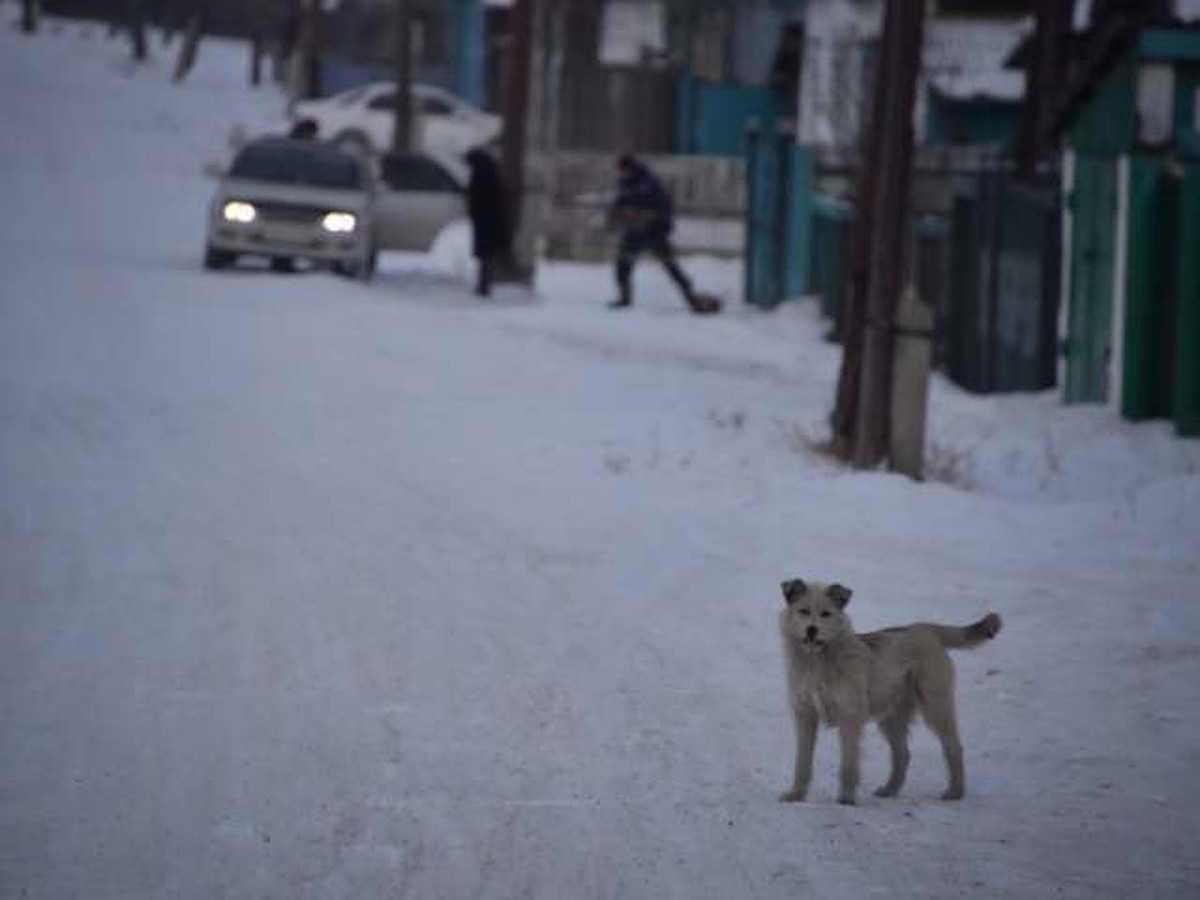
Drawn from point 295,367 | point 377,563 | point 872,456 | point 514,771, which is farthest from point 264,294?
point 514,771

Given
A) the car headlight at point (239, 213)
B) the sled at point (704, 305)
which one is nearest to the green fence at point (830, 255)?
the sled at point (704, 305)

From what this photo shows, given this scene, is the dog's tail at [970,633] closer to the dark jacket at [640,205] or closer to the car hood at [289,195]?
the dark jacket at [640,205]

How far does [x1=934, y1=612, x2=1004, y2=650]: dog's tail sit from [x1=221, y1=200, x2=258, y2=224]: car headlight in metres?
22.1

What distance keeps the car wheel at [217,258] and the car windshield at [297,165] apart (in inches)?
44.3

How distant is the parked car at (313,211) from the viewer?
29.4 metres

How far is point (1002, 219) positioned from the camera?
21.9 meters

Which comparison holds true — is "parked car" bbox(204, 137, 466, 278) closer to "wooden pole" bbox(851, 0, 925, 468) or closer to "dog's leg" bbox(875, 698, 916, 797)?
"wooden pole" bbox(851, 0, 925, 468)

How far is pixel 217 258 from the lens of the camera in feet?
97.3

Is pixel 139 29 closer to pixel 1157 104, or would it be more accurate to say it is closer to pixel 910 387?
pixel 1157 104

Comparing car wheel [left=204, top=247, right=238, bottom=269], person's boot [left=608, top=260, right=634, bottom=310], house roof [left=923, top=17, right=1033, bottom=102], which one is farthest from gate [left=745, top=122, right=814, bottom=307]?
house roof [left=923, top=17, right=1033, bottom=102]

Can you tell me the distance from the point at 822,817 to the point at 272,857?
1.72 metres

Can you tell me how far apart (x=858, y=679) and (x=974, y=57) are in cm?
3523

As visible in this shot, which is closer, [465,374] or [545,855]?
[545,855]

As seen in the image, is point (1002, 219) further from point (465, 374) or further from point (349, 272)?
point (349, 272)
